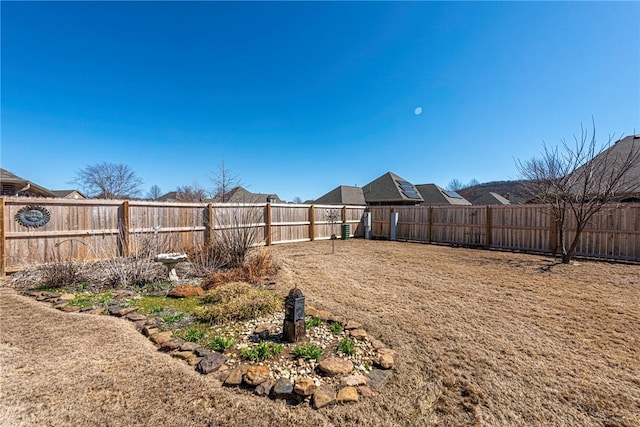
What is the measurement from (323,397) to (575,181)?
33.8ft

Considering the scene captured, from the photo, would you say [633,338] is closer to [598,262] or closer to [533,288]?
[533,288]

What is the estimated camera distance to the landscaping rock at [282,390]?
6.67 ft

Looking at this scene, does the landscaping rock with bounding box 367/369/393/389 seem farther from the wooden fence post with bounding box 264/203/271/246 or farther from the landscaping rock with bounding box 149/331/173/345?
the wooden fence post with bounding box 264/203/271/246

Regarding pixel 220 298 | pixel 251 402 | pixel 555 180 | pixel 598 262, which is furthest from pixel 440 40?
pixel 251 402

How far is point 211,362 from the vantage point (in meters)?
2.44

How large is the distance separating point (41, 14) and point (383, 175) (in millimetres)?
22344

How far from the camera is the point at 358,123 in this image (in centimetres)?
1459

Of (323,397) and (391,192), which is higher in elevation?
(391,192)

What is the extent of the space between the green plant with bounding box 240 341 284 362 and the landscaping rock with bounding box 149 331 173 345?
3.16ft

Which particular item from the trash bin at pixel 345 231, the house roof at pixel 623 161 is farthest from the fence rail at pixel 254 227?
the house roof at pixel 623 161

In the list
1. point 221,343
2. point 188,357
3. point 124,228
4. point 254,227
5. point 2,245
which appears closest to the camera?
point 188,357

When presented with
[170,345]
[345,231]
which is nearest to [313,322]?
[170,345]

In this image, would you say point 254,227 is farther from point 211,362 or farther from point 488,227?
point 488,227

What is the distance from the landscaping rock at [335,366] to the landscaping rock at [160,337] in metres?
1.83
